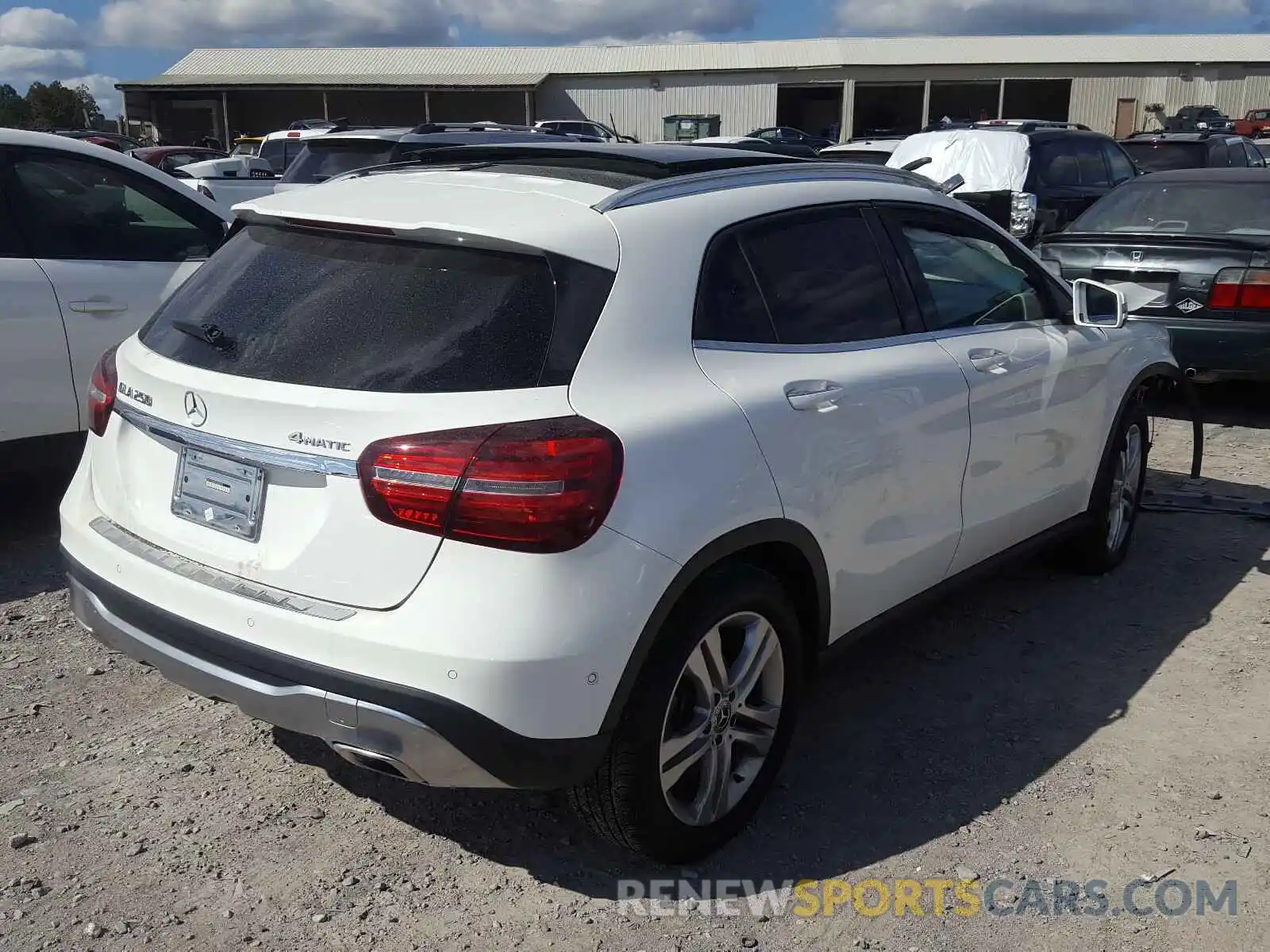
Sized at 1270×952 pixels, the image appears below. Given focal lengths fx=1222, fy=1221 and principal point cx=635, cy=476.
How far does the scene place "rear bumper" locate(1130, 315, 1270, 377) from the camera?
7.14 meters

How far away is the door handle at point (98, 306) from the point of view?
5164 mm

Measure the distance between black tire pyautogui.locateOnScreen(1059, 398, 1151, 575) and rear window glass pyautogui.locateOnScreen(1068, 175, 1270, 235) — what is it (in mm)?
3251

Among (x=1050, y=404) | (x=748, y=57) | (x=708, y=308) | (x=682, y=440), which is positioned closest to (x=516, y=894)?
(x=682, y=440)

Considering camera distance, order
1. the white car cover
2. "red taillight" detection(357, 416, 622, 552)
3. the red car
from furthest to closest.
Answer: the red car
the white car cover
"red taillight" detection(357, 416, 622, 552)

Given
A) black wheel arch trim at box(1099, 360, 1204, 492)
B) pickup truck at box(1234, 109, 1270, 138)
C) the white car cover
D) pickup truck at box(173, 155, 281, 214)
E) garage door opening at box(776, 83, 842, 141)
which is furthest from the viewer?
garage door opening at box(776, 83, 842, 141)

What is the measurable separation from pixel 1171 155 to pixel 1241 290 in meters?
8.92

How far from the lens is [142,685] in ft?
13.3

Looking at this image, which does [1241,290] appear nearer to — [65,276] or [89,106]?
[65,276]

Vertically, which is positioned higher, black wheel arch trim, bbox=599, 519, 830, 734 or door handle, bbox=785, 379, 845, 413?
door handle, bbox=785, 379, 845, 413

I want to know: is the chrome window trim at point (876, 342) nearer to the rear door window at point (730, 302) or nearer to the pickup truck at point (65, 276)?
the rear door window at point (730, 302)

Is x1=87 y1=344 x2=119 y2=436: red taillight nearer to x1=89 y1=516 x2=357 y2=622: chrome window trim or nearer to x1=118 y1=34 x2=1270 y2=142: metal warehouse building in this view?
x1=89 y1=516 x2=357 y2=622: chrome window trim

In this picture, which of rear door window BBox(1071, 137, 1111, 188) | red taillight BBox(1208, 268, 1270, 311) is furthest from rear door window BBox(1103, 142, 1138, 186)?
red taillight BBox(1208, 268, 1270, 311)

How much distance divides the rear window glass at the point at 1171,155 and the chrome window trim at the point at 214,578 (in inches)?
565

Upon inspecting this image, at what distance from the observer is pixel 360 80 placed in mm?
44625
